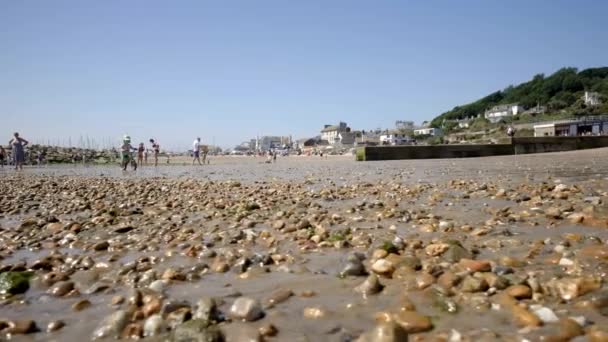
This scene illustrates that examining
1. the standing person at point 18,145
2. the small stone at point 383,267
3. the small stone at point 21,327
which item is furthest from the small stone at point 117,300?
the standing person at point 18,145

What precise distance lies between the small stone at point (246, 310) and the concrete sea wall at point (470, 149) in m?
28.7

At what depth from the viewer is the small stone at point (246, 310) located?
7.99 ft

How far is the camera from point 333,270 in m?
3.38

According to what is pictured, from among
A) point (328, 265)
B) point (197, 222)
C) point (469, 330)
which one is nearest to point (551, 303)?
point (469, 330)

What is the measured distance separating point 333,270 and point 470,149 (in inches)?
1222

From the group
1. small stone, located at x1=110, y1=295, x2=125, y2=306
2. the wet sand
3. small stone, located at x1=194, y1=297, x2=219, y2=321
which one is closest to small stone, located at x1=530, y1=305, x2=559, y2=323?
the wet sand

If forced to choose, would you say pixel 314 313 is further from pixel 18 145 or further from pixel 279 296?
pixel 18 145

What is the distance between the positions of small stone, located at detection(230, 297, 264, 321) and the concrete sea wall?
28.7 metres

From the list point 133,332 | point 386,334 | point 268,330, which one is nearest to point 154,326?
point 133,332

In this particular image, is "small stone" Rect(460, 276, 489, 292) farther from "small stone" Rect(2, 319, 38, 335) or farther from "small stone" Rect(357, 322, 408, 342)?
"small stone" Rect(2, 319, 38, 335)

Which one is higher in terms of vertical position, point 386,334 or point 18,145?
point 18,145

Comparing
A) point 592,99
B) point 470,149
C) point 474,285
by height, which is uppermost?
point 592,99

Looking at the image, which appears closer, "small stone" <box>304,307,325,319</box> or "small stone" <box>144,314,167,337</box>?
"small stone" <box>144,314,167,337</box>

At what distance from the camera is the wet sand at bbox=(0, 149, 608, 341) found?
2.26 metres
